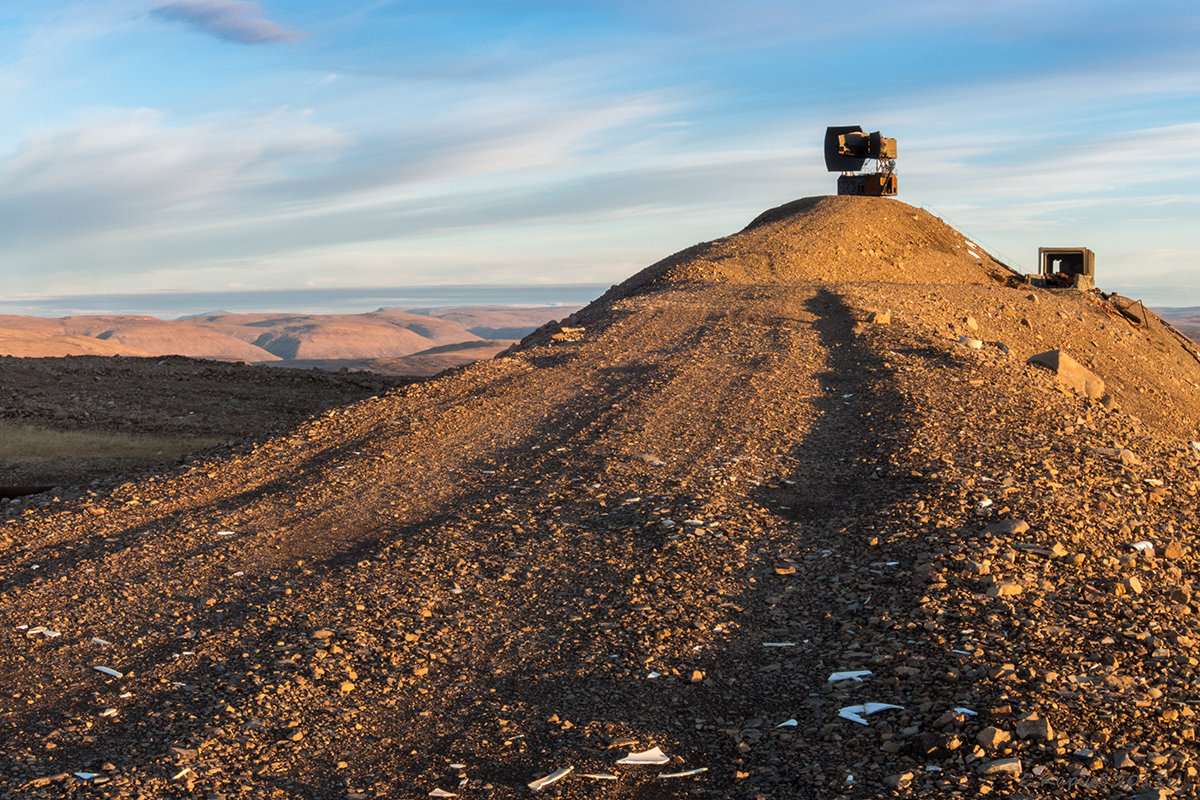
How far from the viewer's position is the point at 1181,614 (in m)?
7.23

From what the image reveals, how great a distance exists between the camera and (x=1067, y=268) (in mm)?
32062

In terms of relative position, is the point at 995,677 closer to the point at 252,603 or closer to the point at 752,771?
the point at 752,771

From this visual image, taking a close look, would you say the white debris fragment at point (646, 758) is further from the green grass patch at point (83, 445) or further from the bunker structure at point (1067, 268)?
the bunker structure at point (1067, 268)

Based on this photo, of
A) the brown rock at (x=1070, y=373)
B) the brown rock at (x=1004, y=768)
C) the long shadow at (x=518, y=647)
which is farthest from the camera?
the brown rock at (x=1070, y=373)

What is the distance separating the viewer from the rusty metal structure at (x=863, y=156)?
34.4m

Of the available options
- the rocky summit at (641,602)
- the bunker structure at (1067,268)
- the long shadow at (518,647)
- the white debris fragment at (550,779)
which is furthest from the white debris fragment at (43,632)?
the bunker structure at (1067,268)

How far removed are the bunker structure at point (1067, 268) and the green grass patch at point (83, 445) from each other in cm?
2466

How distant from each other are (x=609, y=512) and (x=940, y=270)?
23.1 m

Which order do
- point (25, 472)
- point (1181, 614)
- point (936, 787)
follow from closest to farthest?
point (936, 787), point (1181, 614), point (25, 472)

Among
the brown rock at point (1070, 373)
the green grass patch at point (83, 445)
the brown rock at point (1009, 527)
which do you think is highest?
the brown rock at point (1070, 373)

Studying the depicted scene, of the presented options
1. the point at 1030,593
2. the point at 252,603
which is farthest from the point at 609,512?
the point at 1030,593

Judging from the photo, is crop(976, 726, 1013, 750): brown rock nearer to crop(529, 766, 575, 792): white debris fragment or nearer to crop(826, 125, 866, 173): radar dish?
crop(529, 766, 575, 792): white debris fragment

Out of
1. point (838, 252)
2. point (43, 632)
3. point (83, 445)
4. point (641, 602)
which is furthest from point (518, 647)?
point (838, 252)

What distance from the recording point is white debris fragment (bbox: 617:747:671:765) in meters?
5.70
